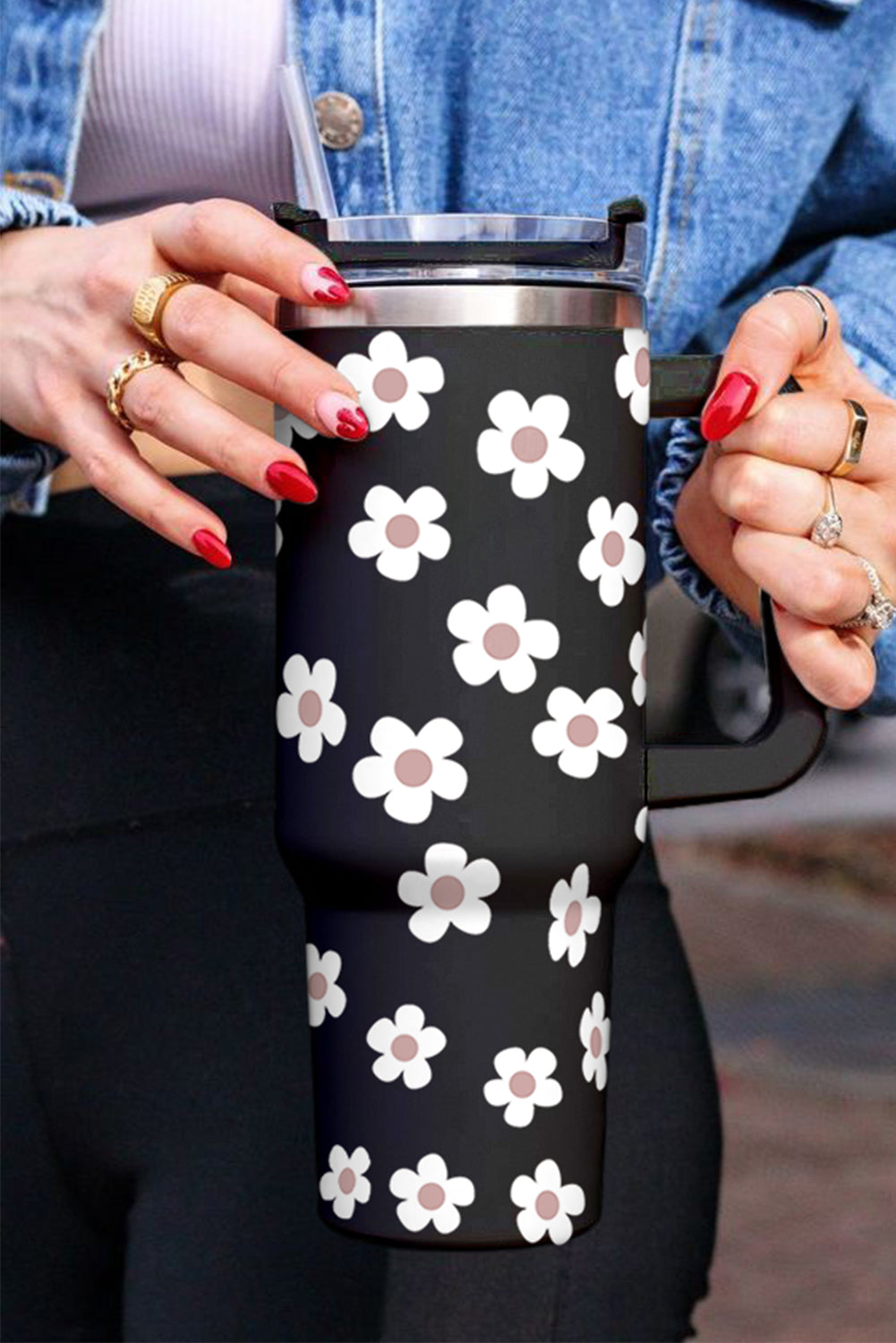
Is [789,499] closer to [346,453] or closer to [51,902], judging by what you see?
[346,453]

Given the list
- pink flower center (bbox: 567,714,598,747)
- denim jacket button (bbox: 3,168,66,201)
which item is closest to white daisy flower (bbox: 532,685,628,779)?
pink flower center (bbox: 567,714,598,747)

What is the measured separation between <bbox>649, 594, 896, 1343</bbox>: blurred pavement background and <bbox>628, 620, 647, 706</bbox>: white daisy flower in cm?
177

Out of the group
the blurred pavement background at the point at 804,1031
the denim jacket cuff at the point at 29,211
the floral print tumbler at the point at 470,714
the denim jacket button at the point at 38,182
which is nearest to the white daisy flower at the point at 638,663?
the floral print tumbler at the point at 470,714

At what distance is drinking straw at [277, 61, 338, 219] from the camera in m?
0.78

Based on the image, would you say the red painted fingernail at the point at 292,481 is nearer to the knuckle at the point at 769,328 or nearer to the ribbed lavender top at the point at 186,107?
the knuckle at the point at 769,328

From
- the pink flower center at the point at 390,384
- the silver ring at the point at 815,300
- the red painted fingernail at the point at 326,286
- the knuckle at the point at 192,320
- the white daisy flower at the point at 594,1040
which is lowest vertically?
the white daisy flower at the point at 594,1040

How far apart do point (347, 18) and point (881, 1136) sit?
3.04 meters

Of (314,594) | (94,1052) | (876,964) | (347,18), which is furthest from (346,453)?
(876,964)

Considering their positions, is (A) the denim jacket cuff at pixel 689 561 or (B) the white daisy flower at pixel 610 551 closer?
(B) the white daisy flower at pixel 610 551

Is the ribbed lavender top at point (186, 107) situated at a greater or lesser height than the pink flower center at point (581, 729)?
greater

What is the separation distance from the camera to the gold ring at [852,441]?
780 millimetres

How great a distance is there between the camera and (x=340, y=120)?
1019 millimetres

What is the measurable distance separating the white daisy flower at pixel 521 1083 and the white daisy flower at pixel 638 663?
0.42 ft

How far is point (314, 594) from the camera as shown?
72 centimetres
